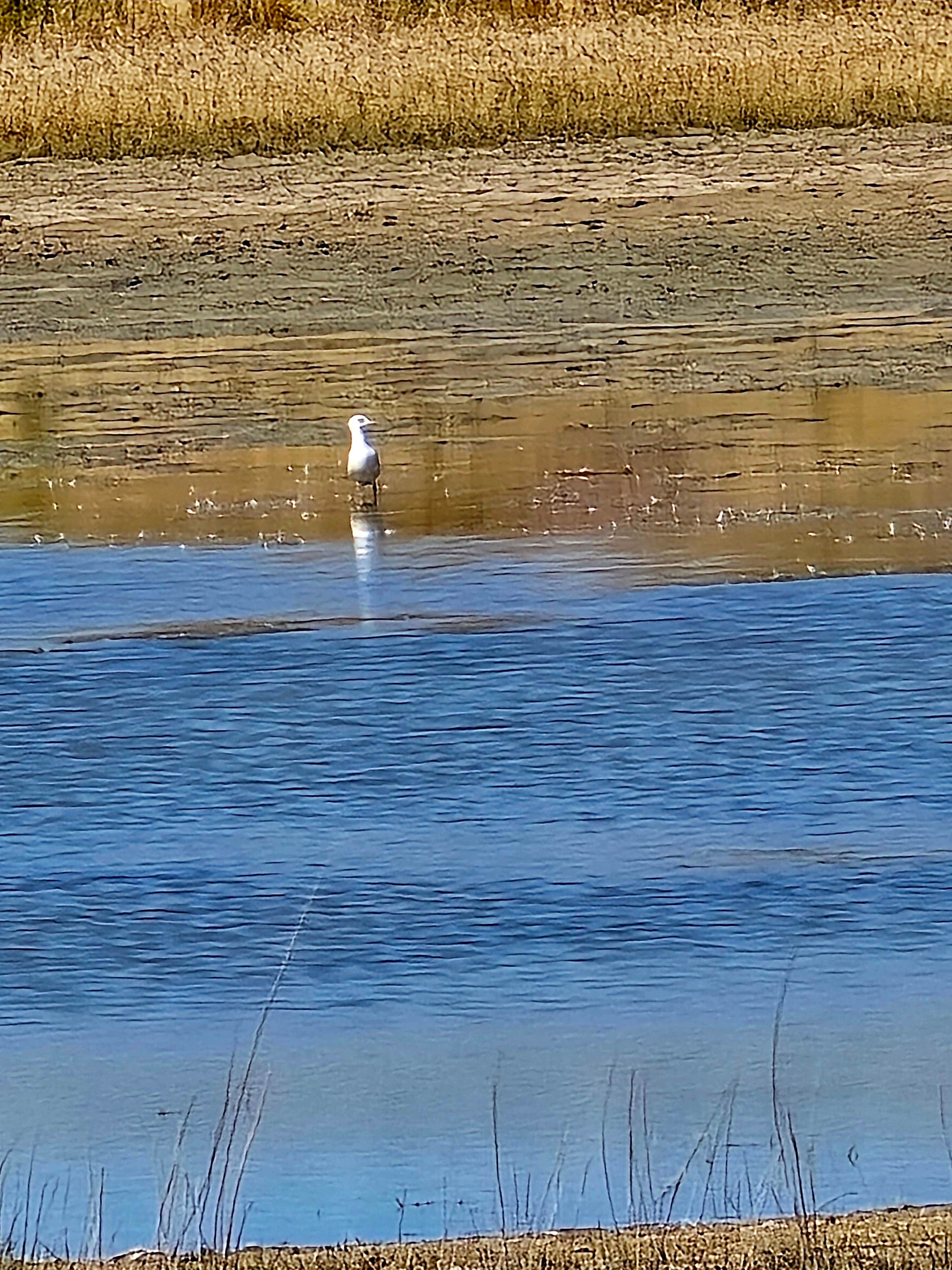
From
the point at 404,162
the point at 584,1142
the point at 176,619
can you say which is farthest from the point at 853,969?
the point at 404,162

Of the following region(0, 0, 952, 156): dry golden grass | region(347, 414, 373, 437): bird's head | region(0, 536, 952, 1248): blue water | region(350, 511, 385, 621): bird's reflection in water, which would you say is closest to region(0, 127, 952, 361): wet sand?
region(0, 0, 952, 156): dry golden grass

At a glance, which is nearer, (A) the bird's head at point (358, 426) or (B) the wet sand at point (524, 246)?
(A) the bird's head at point (358, 426)

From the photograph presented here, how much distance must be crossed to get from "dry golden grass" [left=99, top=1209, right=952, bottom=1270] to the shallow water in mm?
152

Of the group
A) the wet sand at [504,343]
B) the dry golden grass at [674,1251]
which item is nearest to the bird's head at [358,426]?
the wet sand at [504,343]

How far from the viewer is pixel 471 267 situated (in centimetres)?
1733

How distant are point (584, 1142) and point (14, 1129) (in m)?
1.00

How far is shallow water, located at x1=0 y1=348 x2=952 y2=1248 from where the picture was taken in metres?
5.31

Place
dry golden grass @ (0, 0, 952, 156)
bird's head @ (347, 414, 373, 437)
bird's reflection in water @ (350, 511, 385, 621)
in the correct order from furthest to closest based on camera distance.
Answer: dry golden grass @ (0, 0, 952, 156) < bird's head @ (347, 414, 373, 437) < bird's reflection in water @ (350, 511, 385, 621)

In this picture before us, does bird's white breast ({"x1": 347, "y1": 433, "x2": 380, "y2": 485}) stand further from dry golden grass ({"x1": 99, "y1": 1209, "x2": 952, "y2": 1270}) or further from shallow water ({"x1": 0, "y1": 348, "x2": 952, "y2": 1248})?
dry golden grass ({"x1": 99, "y1": 1209, "x2": 952, "y2": 1270})

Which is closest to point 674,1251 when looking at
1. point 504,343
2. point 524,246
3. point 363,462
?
point 363,462

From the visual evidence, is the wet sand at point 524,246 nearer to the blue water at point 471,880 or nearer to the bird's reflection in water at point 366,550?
the bird's reflection in water at point 366,550

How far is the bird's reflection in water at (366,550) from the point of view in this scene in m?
9.71

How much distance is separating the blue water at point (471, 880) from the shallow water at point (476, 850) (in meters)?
0.01

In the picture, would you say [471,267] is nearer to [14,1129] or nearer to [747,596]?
[747,596]
